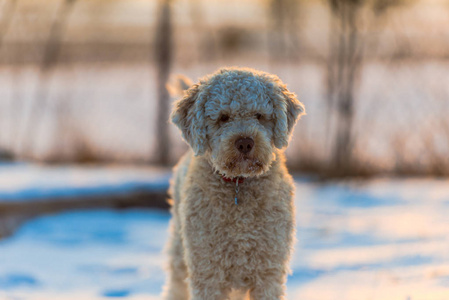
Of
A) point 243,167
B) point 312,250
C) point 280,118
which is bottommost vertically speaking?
point 312,250

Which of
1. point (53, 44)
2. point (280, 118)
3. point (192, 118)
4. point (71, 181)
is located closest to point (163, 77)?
point (53, 44)

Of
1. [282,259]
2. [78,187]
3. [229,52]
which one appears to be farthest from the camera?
[229,52]

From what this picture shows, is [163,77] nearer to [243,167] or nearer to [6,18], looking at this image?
[6,18]

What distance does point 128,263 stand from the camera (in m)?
5.20

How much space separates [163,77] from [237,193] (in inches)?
239

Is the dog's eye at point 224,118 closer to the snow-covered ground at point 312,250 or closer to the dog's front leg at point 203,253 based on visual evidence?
the dog's front leg at point 203,253

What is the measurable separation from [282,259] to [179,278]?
1094mm

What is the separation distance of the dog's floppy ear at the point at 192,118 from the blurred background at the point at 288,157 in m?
1.19

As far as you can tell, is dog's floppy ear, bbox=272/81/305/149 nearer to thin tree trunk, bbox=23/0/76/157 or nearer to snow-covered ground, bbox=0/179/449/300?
snow-covered ground, bbox=0/179/449/300

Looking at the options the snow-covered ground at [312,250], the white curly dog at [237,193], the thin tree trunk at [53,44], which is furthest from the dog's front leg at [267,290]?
the thin tree trunk at [53,44]

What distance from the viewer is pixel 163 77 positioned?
8.92 metres

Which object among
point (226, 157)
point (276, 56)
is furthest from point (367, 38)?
point (226, 157)

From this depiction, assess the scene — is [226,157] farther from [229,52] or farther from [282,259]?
[229,52]

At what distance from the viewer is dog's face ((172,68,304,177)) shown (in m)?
2.85
